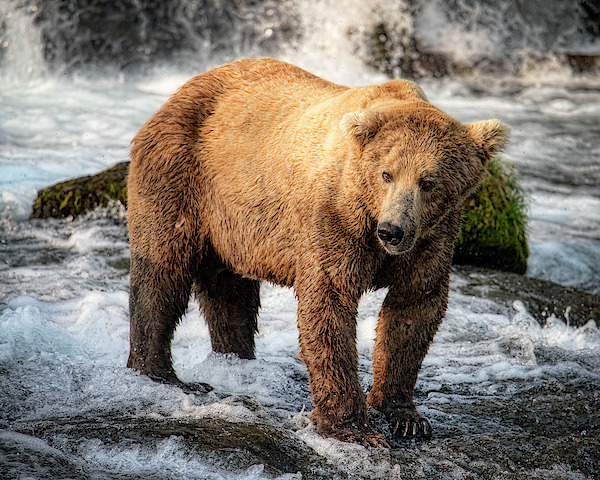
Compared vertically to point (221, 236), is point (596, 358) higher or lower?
lower

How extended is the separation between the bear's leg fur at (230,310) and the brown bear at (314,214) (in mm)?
15

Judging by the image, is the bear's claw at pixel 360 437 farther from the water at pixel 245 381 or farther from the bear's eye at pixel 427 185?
the bear's eye at pixel 427 185

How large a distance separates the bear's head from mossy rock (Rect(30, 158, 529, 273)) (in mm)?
4364

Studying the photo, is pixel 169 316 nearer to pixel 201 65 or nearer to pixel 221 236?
pixel 221 236

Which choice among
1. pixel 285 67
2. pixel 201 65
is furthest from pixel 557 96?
pixel 285 67

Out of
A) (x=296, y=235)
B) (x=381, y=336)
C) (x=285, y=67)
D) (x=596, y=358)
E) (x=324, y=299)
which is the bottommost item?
(x=596, y=358)

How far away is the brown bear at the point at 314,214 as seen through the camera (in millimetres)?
4090

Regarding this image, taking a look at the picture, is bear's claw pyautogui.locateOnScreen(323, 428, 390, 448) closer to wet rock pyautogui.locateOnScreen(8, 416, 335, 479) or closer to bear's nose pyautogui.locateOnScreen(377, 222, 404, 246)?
wet rock pyautogui.locateOnScreen(8, 416, 335, 479)

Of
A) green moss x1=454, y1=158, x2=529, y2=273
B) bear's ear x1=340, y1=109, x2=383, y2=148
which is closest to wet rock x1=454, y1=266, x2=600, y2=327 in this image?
green moss x1=454, y1=158, x2=529, y2=273

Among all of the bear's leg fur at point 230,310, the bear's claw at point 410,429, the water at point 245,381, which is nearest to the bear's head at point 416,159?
the bear's claw at point 410,429

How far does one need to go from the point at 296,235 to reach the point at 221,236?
28.8 inches

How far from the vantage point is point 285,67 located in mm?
5348

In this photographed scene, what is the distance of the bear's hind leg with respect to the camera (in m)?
5.19

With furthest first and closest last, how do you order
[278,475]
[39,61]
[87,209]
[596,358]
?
[39,61], [87,209], [596,358], [278,475]
